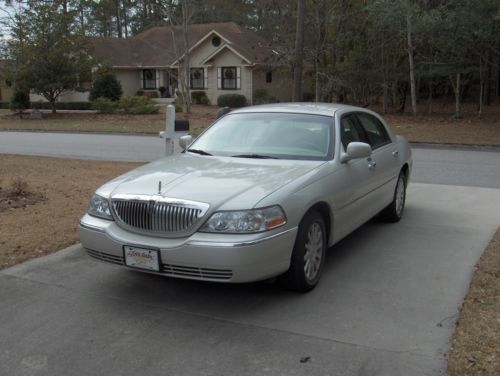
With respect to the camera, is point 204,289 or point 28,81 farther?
point 28,81

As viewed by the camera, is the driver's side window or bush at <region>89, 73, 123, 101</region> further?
bush at <region>89, 73, 123, 101</region>

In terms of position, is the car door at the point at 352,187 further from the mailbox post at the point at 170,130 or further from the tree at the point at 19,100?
the tree at the point at 19,100

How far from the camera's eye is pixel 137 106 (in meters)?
31.1

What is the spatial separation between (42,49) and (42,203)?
26481mm

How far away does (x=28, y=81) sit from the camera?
31344 mm

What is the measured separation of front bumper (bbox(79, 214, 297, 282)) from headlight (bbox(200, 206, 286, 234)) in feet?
0.16

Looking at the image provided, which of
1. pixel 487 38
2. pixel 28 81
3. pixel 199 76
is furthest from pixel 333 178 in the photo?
pixel 199 76

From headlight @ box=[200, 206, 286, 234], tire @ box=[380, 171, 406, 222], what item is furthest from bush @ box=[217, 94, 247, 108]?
headlight @ box=[200, 206, 286, 234]

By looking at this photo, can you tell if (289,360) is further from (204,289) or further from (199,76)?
(199,76)

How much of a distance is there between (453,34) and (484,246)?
1735 cm

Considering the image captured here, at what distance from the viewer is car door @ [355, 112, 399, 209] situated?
6.18 m

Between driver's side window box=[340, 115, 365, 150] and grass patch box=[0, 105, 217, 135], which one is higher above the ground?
driver's side window box=[340, 115, 365, 150]

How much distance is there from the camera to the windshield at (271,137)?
17.9 ft

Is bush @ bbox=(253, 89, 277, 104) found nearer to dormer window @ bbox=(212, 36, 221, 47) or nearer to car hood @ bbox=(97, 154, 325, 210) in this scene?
dormer window @ bbox=(212, 36, 221, 47)
